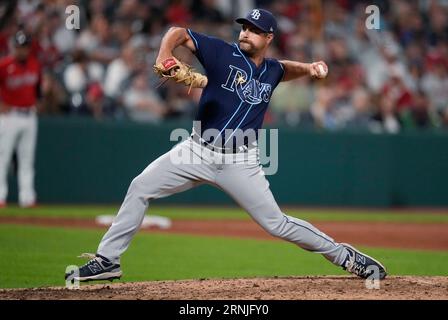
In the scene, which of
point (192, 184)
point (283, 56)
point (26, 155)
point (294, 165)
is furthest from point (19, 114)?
point (192, 184)

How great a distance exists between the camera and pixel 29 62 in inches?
535

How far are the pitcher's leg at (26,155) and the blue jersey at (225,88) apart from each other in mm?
7635

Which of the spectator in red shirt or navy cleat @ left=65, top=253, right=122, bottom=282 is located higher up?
the spectator in red shirt

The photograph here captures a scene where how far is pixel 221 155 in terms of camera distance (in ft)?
21.7

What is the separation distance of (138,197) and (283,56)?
10884 millimetres

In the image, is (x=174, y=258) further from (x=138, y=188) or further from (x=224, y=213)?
(x=224, y=213)

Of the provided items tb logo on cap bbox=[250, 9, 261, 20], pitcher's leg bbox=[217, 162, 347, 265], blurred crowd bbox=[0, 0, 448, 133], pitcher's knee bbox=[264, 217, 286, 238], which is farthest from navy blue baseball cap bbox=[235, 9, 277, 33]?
blurred crowd bbox=[0, 0, 448, 133]

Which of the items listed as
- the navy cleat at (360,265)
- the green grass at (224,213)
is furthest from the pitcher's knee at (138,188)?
the green grass at (224,213)

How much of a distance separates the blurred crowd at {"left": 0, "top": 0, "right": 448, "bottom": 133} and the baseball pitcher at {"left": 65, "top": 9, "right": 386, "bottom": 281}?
7.53m

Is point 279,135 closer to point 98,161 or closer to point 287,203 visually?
point 287,203

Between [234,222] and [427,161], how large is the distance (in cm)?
512

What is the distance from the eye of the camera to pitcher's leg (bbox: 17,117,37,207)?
13719 mm

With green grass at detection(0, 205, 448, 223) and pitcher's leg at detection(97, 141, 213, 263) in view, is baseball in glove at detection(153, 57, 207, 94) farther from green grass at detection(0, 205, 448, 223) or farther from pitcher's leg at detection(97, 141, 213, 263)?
green grass at detection(0, 205, 448, 223)

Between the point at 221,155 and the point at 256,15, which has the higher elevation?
the point at 256,15
